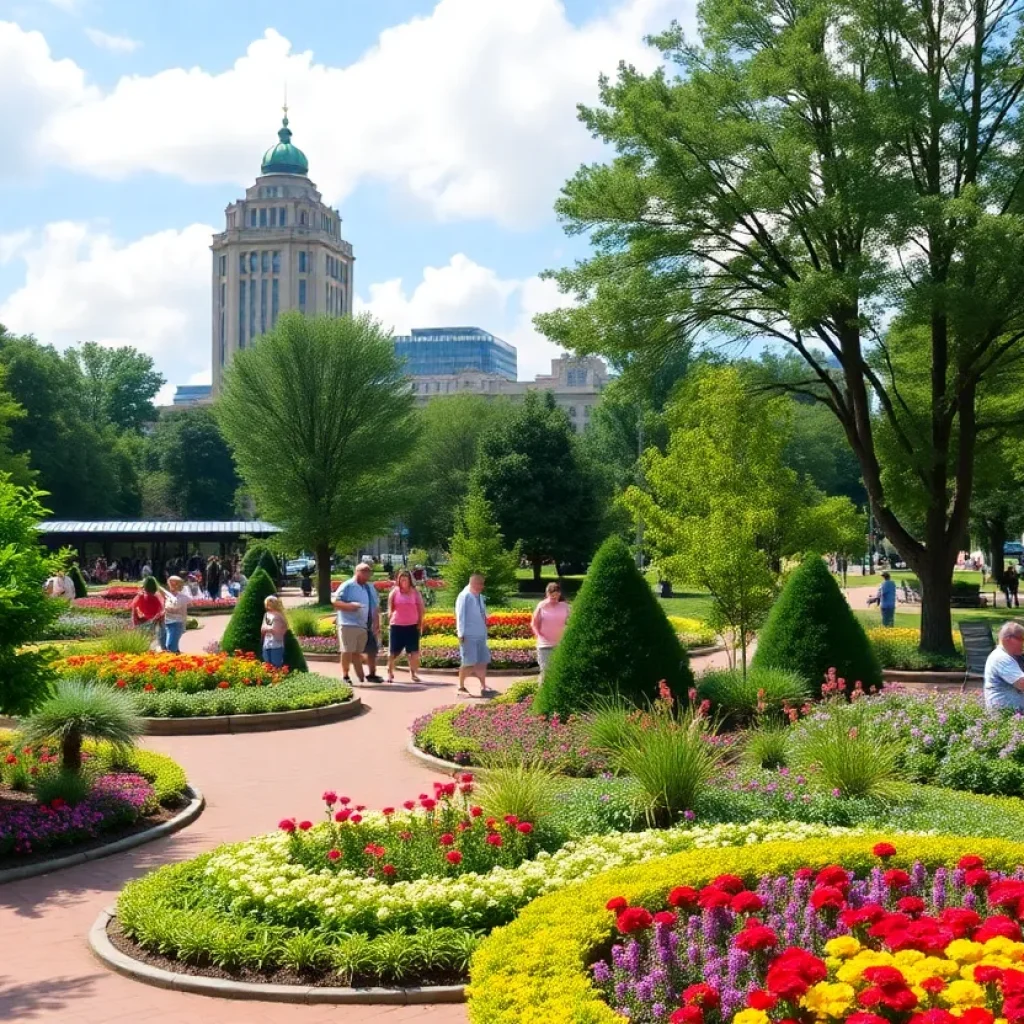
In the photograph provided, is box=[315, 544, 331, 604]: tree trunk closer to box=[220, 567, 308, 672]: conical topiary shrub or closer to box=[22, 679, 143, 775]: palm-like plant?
box=[220, 567, 308, 672]: conical topiary shrub

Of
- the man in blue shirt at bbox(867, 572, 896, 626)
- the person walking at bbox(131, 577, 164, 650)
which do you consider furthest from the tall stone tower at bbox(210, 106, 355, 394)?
the person walking at bbox(131, 577, 164, 650)

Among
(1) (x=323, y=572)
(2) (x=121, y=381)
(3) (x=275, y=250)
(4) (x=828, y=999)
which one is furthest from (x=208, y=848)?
(3) (x=275, y=250)

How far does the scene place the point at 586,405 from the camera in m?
144

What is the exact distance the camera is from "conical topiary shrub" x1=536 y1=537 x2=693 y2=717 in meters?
11.8

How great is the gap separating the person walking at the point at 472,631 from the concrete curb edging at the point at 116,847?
6.56 m

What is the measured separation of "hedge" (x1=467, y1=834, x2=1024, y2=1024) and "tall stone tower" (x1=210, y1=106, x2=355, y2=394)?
130m

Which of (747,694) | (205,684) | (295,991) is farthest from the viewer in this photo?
(205,684)

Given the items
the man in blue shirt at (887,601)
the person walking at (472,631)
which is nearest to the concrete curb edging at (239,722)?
the person walking at (472,631)

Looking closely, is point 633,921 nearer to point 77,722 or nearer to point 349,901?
point 349,901

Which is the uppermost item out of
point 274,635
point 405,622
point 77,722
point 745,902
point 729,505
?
point 729,505

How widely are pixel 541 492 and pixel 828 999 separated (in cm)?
4425

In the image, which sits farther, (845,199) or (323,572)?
(323,572)

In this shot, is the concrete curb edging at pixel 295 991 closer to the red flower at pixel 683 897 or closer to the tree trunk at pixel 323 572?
the red flower at pixel 683 897

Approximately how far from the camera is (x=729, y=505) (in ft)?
58.0
